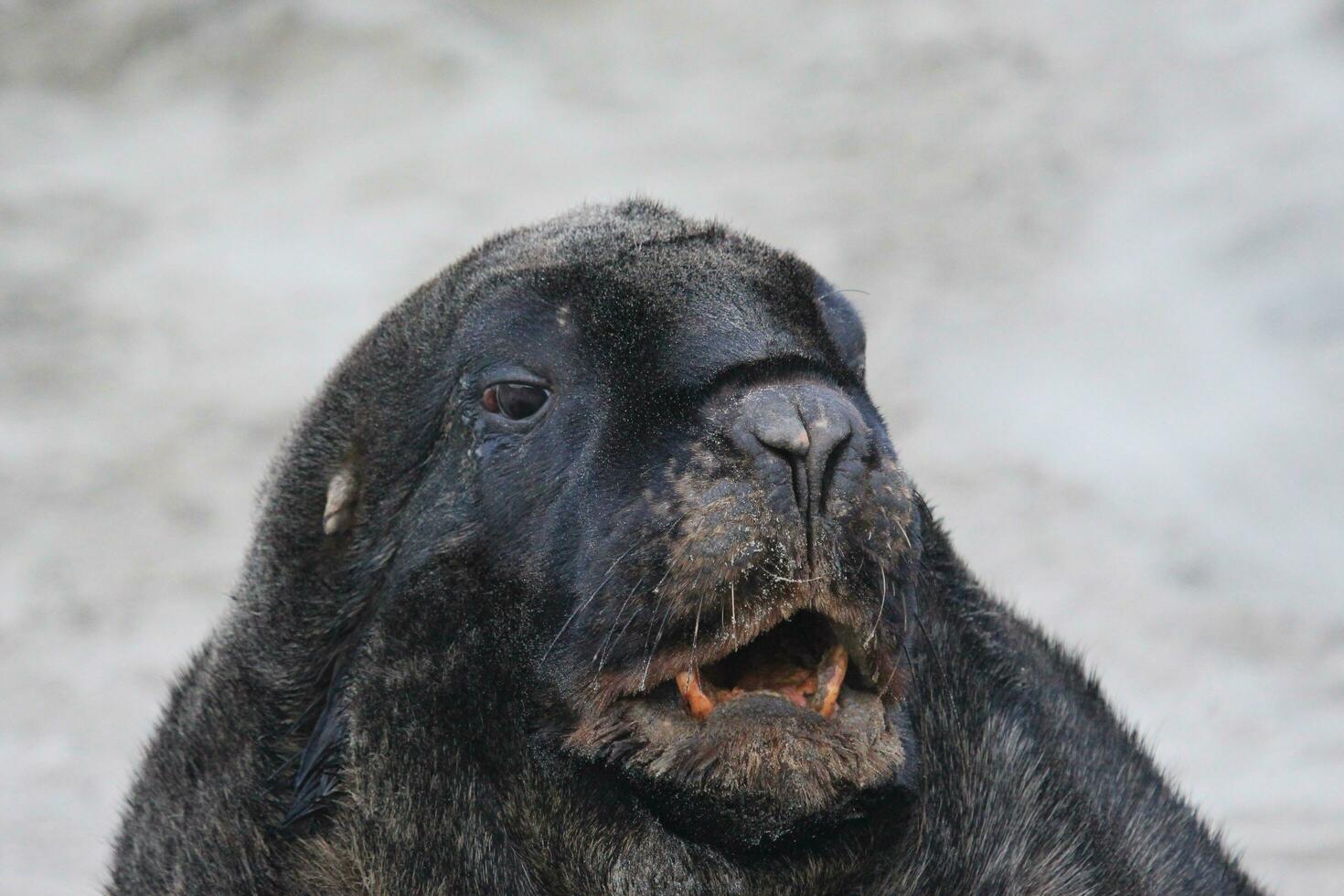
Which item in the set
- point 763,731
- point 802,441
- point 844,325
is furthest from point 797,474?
point 844,325

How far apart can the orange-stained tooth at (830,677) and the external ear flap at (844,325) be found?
1.28 m

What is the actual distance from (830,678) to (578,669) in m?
0.68

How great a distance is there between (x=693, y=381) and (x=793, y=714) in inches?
37.8

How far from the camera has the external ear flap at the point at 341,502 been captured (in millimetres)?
5000

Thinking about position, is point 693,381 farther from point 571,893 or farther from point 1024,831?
point 1024,831

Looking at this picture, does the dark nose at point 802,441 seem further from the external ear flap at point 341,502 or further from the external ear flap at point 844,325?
the external ear flap at point 341,502

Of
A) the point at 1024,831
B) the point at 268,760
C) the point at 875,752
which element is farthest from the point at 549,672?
the point at 1024,831

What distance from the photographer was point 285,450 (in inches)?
224

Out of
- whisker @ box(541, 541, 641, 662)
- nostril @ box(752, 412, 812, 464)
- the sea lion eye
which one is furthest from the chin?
the sea lion eye

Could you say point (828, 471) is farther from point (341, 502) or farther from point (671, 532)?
point (341, 502)

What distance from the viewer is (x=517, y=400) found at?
15.1 feet

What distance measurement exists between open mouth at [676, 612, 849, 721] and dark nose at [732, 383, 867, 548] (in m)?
0.34

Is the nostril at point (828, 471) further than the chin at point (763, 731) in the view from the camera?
Yes

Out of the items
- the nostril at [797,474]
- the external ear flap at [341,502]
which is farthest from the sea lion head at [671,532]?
the external ear flap at [341,502]
